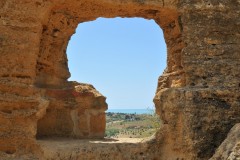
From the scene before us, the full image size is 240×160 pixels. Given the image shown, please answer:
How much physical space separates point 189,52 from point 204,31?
0.52 metres

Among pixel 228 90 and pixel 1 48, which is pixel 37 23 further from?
pixel 228 90

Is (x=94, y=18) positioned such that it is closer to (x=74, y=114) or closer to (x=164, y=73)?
(x=164, y=73)

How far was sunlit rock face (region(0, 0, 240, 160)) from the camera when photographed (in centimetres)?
560

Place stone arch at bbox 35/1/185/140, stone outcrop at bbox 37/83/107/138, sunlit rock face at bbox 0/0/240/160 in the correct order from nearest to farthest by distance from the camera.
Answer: sunlit rock face at bbox 0/0/240/160 → stone arch at bbox 35/1/185/140 → stone outcrop at bbox 37/83/107/138

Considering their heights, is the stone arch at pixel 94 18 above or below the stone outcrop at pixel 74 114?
above

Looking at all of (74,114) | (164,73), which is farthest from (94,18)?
(74,114)

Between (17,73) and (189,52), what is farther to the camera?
(189,52)

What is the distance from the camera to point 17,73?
5.74 meters

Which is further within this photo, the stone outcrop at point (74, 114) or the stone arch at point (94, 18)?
the stone outcrop at point (74, 114)

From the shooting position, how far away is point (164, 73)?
781 cm

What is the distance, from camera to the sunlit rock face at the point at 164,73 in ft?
18.4

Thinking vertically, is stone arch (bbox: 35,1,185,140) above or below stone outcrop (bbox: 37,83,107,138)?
above

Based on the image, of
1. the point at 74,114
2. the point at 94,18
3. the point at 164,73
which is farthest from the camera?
the point at 74,114

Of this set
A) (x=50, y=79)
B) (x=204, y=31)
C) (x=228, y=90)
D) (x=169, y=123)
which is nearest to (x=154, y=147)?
(x=169, y=123)
